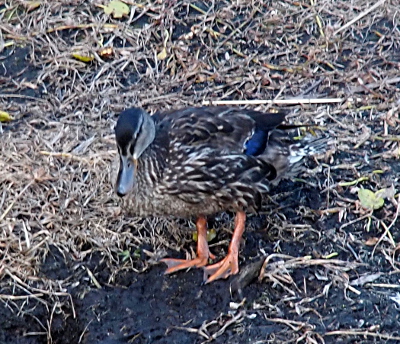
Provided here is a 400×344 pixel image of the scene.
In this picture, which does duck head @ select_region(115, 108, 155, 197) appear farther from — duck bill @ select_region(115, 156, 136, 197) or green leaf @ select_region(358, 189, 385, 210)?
green leaf @ select_region(358, 189, 385, 210)

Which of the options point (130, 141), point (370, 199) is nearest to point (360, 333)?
point (370, 199)

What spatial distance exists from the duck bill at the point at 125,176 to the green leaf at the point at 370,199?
1.68 meters

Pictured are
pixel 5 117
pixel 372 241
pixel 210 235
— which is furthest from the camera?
pixel 5 117

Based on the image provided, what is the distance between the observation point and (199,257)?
562cm

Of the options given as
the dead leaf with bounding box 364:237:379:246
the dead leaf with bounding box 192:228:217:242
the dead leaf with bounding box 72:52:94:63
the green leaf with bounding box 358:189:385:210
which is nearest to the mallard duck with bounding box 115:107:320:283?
the dead leaf with bounding box 192:228:217:242

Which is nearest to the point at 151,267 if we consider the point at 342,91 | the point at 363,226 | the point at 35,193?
the point at 35,193

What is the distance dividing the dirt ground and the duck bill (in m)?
0.25

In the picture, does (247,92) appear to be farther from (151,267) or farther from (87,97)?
(151,267)

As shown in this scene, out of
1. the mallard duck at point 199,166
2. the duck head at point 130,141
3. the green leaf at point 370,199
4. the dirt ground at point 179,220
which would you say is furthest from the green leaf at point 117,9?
the green leaf at point 370,199

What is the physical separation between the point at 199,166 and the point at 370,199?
132 cm

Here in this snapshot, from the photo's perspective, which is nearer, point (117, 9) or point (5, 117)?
point (5, 117)

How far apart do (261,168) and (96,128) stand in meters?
1.68

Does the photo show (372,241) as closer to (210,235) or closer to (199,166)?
(210,235)

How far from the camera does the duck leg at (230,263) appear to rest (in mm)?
5438
